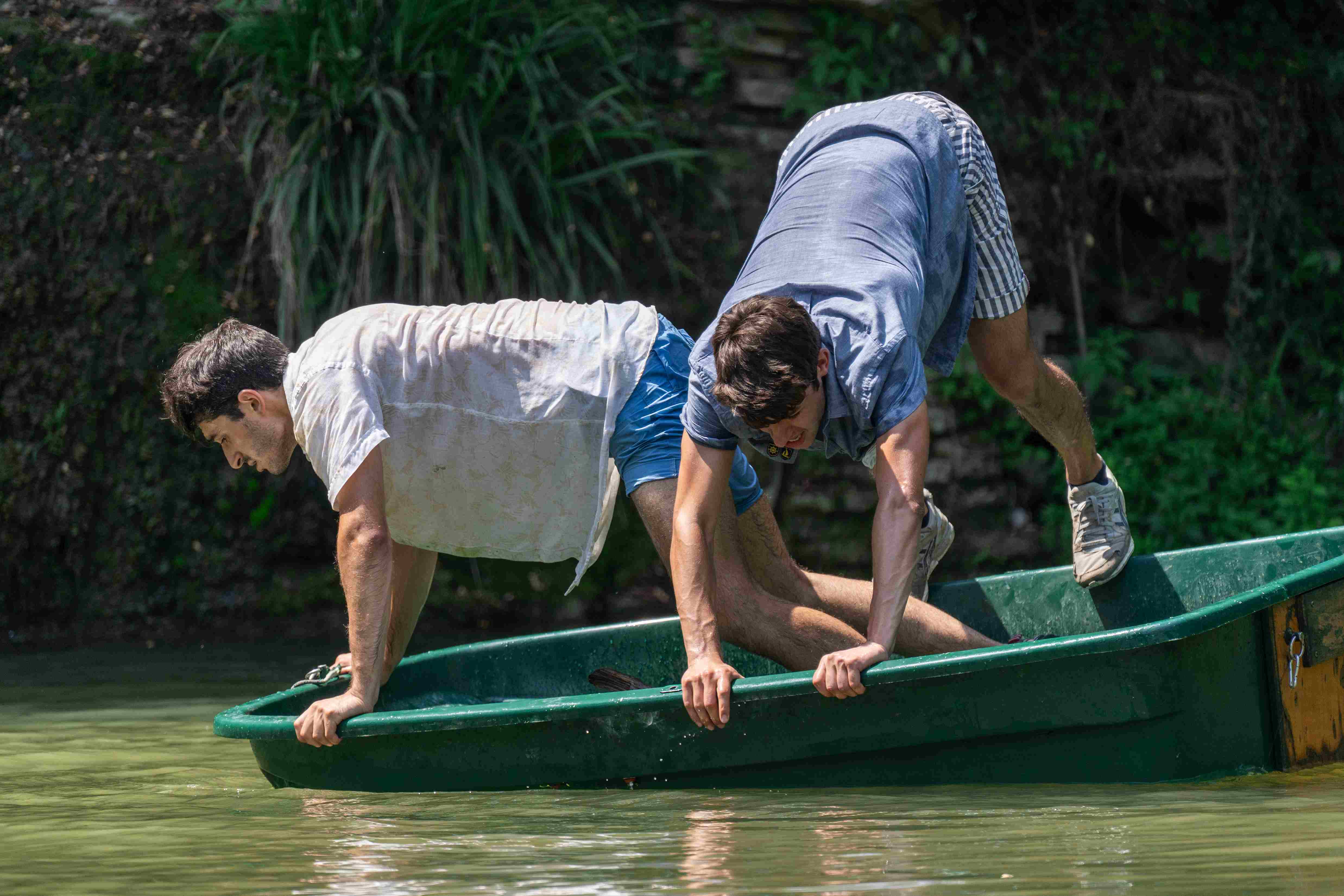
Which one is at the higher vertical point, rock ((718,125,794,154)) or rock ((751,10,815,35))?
rock ((751,10,815,35))

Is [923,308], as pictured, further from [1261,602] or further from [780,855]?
[780,855]

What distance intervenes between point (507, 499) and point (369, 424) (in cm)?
A: 49

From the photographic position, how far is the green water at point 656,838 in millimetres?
2449

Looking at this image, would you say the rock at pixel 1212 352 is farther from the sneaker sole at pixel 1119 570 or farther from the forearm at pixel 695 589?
the forearm at pixel 695 589

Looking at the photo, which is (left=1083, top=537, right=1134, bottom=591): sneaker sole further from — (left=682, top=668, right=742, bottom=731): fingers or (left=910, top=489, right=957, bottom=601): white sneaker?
(left=682, top=668, right=742, bottom=731): fingers

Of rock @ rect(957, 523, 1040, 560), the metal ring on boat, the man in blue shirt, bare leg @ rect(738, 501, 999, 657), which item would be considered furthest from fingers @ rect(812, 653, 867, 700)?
rock @ rect(957, 523, 1040, 560)

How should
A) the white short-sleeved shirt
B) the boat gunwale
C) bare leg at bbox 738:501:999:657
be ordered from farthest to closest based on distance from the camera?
bare leg at bbox 738:501:999:657, the white short-sleeved shirt, the boat gunwale

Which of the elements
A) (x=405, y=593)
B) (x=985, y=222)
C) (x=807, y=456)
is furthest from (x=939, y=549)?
(x=807, y=456)

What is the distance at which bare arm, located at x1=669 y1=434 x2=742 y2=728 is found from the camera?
3.33 metres

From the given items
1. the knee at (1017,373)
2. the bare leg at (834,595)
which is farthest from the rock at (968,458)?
the bare leg at (834,595)

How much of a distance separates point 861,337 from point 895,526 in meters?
0.40

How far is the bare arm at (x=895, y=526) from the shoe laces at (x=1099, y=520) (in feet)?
4.29

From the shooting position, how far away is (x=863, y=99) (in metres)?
7.25

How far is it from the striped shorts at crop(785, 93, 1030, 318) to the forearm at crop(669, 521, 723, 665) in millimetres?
1081
